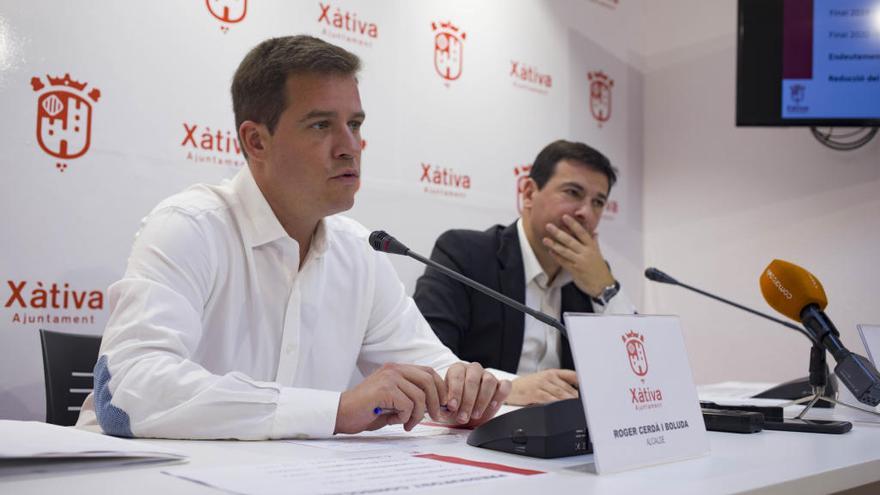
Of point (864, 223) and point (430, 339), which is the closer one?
point (430, 339)

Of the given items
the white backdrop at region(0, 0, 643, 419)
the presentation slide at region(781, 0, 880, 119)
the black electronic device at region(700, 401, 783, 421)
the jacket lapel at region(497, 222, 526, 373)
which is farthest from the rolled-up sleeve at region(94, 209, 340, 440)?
the presentation slide at region(781, 0, 880, 119)

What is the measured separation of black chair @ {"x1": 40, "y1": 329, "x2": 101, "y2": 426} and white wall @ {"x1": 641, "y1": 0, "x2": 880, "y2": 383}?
2721 millimetres

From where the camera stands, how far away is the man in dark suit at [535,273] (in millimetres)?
A: 2646

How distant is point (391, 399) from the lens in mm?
1180

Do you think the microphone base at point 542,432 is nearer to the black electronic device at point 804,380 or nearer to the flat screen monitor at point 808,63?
the black electronic device at point 804,380

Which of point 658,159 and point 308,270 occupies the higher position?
point 658,159

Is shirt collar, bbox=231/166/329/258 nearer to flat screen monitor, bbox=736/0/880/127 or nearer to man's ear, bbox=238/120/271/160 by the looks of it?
man's ear, bbox=238/120/271/160

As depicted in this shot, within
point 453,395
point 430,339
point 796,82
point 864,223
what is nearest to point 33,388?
point 430,339

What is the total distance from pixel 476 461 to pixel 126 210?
1657 mm

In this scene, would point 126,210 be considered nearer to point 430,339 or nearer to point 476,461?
point 430,339

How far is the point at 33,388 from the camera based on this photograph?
7.03 ft

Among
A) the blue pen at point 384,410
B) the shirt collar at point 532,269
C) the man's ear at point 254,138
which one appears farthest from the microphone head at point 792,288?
the shirt collar at point 532,269

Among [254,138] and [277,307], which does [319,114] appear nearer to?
[254,138]

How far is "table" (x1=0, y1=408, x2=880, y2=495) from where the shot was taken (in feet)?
2.64
